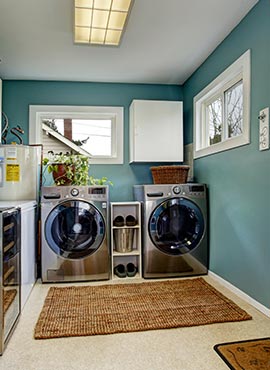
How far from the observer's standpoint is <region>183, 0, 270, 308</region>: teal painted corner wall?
213 centimetres

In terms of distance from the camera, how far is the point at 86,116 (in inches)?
152

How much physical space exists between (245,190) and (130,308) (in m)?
1.34

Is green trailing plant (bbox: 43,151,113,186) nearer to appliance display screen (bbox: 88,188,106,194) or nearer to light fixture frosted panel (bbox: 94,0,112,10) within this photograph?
appliance display screen (bbox: 88,188,106,194)

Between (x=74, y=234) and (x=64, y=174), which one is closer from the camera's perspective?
(x=74, y=234)

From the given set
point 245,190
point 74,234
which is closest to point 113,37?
point 245,190

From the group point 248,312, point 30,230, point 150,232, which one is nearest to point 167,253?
point 150,232

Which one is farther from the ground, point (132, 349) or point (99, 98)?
point (99, 98)

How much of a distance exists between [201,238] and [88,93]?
2331 millimetres

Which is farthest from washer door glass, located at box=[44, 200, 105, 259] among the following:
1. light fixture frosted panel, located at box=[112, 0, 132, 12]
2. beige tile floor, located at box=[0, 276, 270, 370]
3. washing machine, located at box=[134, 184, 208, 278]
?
light fixture frosted panel, located at box=[112, 0, 132, 12]

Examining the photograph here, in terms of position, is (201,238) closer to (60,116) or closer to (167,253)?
(167,253)

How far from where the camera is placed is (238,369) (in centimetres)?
150

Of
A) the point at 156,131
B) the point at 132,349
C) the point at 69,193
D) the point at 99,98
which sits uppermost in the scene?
the point at 99,98

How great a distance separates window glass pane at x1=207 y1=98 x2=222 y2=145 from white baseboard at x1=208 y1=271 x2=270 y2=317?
4.79 feet

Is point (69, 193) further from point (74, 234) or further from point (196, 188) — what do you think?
point (196, 188)
